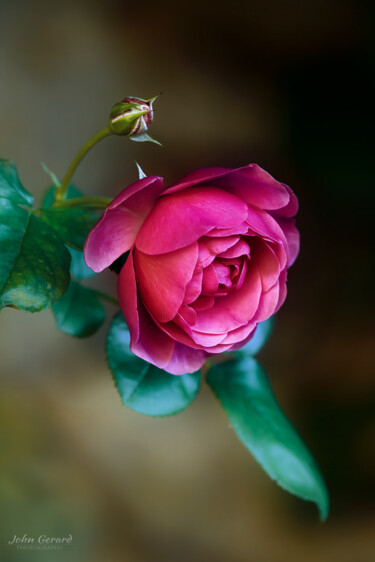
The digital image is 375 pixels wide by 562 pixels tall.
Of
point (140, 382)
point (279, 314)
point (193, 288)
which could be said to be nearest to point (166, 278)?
point (193, 288)

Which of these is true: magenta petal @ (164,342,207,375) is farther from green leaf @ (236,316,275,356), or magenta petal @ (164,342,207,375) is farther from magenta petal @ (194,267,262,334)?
green leaf @ (236,316,275,356)

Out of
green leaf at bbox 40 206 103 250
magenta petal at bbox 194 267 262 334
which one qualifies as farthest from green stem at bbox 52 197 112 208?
magenta petal at bbox 194 267 262 334

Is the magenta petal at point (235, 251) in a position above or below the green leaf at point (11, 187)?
above

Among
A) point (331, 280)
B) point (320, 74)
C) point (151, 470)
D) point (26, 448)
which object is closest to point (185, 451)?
point (151, 470)

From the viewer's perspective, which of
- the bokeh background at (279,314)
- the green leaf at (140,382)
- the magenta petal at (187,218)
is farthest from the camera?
the bokeh background at (279,314)

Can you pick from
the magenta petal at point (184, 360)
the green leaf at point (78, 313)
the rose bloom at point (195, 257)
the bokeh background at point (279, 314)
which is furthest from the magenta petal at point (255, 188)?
the bokeh background at point (279, 314)

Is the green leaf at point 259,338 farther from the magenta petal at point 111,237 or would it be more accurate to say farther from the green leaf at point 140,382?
the magenta petal at point 111,237
